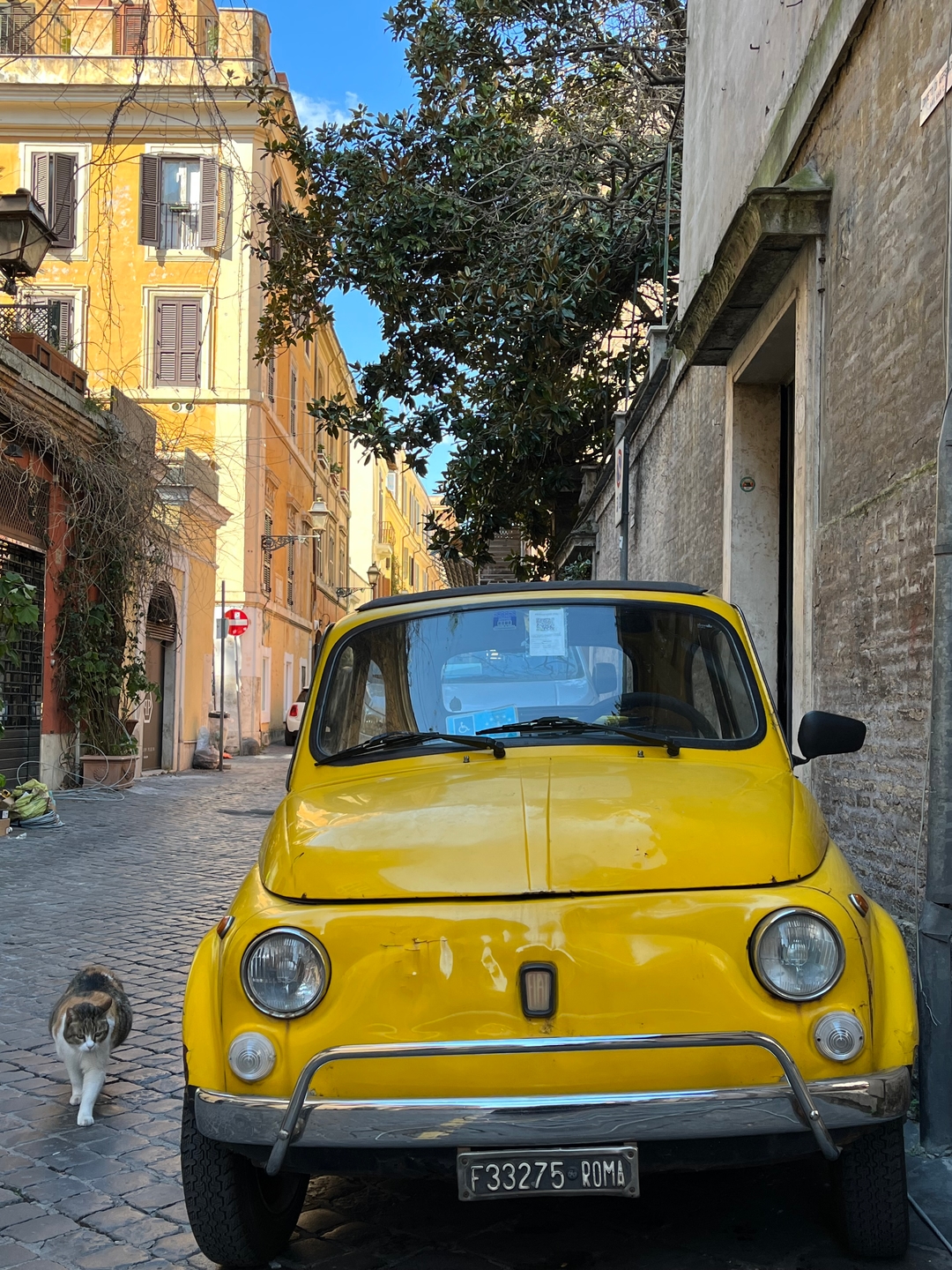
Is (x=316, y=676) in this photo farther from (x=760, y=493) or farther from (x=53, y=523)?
(x=53, y=523)

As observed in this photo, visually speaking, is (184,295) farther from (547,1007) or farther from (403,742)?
(547,1007)

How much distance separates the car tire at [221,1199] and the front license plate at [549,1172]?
64cm

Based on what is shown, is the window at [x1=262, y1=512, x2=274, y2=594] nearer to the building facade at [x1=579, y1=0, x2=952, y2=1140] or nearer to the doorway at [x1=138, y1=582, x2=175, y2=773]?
the doorway at [x1=138, y1=582, x2=175, y2=773]

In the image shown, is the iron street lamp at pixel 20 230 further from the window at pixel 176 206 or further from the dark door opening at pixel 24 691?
the window at pixel 176 206

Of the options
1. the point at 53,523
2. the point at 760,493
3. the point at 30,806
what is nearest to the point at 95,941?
the point at 760,493

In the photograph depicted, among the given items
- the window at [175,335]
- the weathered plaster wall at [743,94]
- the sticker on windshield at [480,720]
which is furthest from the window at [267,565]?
the sticker on windshield at [480,720]

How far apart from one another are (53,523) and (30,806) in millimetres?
4706

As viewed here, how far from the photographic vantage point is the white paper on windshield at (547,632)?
3.99 meters

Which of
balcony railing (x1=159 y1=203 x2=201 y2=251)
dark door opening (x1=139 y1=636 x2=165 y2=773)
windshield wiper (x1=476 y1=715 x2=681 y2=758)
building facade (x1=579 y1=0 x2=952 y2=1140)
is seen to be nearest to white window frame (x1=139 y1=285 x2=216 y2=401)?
balcony railing (x1=159 y1=203 x2=201 y2=251)

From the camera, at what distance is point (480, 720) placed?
3877 millimetres

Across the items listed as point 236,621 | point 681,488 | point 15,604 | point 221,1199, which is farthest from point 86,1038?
point 236,621

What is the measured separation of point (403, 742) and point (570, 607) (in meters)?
0.73

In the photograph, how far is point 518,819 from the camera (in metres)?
3.00

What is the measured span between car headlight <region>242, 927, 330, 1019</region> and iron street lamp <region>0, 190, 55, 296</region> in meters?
10.7
